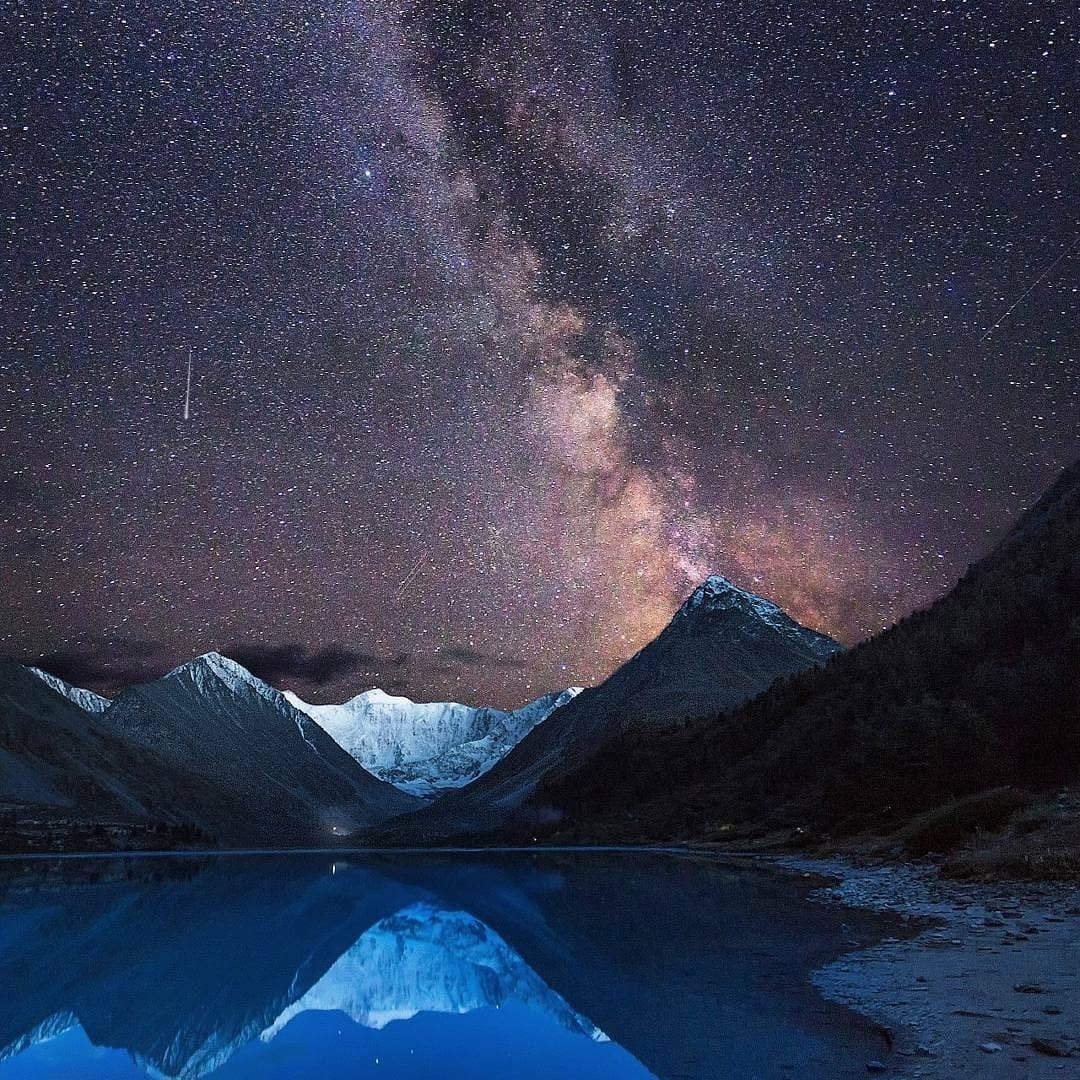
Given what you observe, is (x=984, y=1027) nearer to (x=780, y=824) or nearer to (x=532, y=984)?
(x=532, y=984)

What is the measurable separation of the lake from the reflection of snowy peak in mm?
52

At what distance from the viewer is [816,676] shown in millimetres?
117688

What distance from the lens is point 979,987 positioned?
9.31 metres

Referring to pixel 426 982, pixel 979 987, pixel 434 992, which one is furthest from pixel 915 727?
pixel 434 992

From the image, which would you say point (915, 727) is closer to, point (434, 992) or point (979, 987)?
point (979, 987)

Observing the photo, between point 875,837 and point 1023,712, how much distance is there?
9375mm

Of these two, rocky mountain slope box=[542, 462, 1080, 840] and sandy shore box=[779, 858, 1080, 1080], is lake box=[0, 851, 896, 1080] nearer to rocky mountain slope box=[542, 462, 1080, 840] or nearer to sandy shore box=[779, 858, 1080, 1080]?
sandy shore box=[779, 858, 1080, 1080]

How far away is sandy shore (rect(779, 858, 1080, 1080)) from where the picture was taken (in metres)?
6.78

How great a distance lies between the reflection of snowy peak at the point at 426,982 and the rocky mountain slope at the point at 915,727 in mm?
20567

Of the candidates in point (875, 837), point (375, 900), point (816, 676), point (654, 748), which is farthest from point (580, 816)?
point (375, 900)

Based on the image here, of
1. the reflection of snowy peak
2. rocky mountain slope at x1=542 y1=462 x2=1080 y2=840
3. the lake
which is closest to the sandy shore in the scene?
the lake

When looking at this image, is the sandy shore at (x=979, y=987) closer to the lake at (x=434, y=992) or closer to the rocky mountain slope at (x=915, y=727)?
the lake at (x=434, y=992)

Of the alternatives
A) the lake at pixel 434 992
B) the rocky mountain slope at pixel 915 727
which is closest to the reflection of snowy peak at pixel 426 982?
the lake at pixel 434 992

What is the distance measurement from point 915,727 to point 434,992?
48.3m
